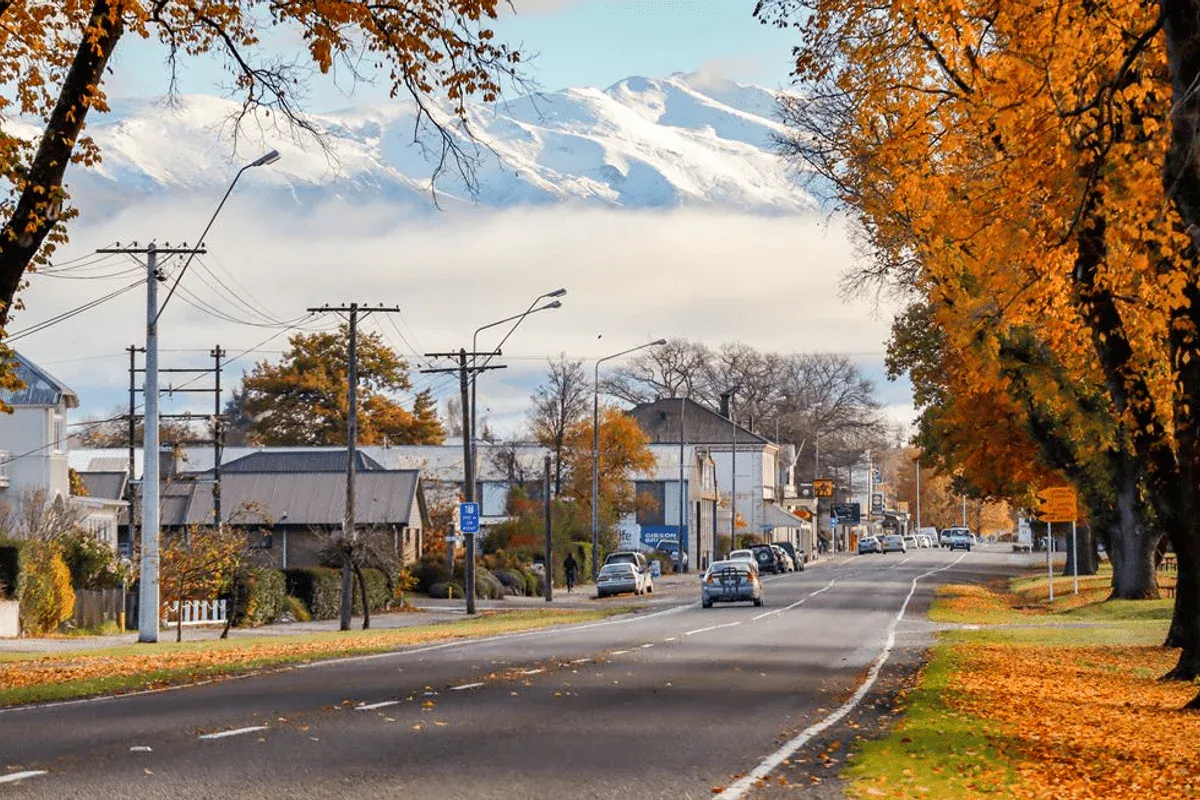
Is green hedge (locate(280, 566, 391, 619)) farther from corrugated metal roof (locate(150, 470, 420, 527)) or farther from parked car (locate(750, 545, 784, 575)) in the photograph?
Result: parked car (locate(750, 545, 784, 575))

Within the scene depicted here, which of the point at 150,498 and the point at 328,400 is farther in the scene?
the point at 328,400

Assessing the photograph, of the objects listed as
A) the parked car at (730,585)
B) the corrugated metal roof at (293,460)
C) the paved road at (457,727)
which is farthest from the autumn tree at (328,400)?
the paved road at (457,727)

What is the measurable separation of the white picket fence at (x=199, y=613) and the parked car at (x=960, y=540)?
111m

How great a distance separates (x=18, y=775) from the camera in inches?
432

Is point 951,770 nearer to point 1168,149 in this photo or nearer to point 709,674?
point 1168,149

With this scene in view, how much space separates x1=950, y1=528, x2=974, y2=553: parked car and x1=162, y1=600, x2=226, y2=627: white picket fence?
4373 inches

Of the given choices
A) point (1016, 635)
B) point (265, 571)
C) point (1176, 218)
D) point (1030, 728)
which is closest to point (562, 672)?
point (1030, 728)

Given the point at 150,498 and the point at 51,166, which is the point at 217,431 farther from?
the point at 51,166

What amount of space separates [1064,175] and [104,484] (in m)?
69.4

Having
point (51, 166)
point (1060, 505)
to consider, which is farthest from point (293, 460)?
point (51, 166)

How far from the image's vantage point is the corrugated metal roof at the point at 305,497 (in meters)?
70.6

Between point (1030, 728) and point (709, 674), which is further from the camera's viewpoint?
point (709, 674)

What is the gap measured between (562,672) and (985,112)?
8.99 meters

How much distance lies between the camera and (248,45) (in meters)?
20.8
